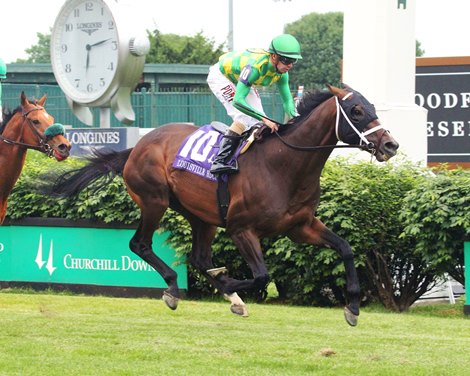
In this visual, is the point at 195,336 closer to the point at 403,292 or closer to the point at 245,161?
the point at 245,161

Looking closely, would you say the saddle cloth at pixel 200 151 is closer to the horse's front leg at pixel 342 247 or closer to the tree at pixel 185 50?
the horse's front leg at pixel 342 247

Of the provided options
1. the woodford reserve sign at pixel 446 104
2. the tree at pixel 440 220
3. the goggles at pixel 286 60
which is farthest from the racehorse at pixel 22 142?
the woodford reserve sign at pixel 446 104

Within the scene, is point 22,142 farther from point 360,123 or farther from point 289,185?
point 360,123

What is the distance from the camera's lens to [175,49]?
40.1 m

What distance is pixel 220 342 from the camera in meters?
8.70

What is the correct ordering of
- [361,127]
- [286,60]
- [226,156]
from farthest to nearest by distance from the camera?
[226,156] → [286,60] → [361,127]

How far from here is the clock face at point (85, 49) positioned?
15.7 meters

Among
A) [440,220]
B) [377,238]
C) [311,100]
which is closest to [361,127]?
[311,100]

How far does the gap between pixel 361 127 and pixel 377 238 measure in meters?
3.74

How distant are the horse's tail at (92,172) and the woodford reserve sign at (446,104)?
615cm

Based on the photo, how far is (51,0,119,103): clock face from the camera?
15719 millimetres

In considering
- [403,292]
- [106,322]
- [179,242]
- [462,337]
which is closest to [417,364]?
[462,337]

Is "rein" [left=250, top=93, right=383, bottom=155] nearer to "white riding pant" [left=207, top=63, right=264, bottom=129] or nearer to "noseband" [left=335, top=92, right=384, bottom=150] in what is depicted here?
"noseband" [left=335, top=92, right=384, bottom=150]

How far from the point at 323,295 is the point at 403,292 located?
892 mm
